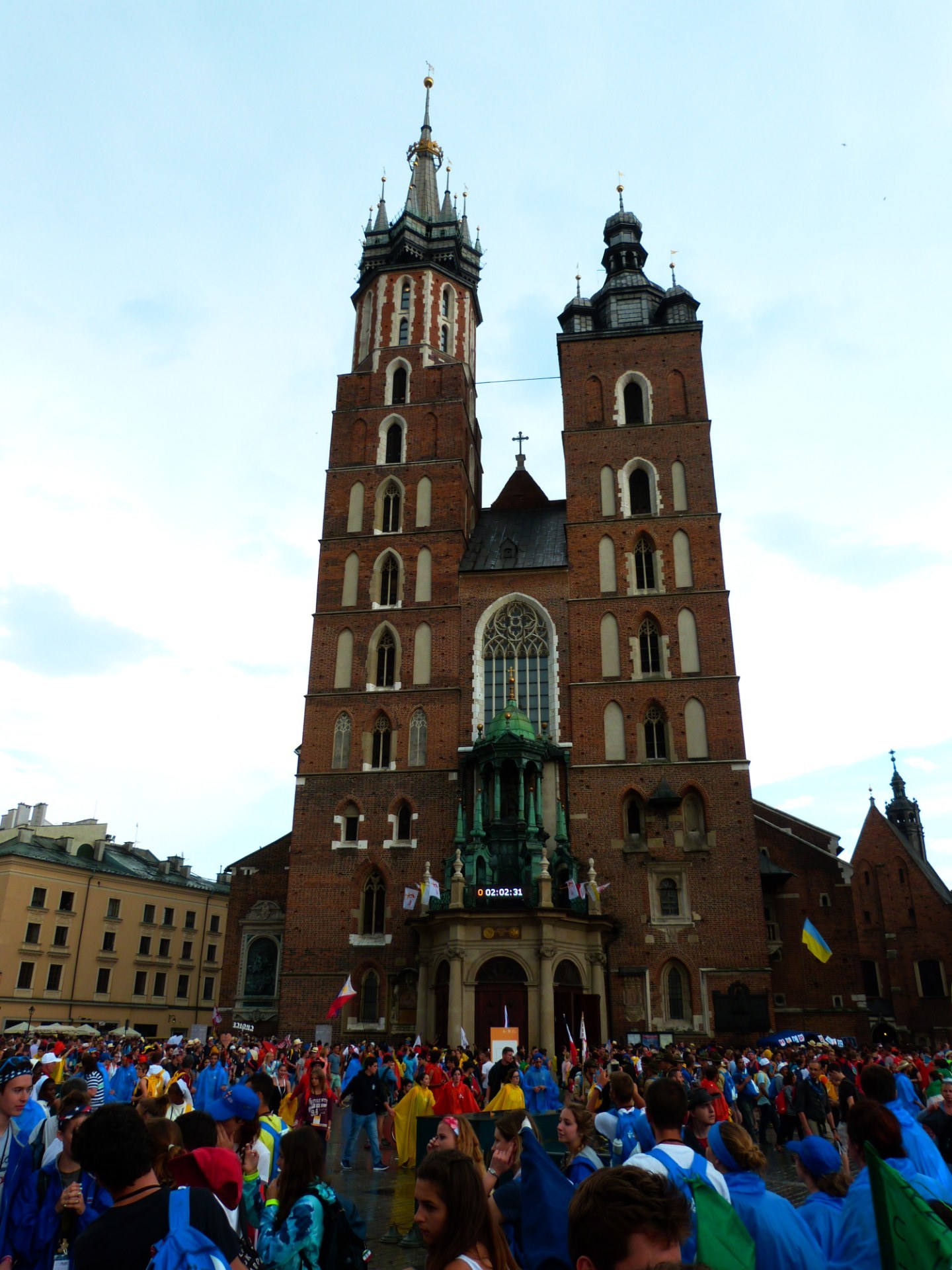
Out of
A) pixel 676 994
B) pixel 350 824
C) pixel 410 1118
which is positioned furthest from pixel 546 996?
pixel 410 1118

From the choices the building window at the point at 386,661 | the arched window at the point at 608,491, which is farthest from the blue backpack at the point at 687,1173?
the arched window at the point at 608,491

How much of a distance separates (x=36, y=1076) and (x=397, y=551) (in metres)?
28.1

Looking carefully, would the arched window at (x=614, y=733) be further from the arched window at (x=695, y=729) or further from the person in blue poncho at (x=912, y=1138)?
the person in blue poncho at (x=912, y=1138)

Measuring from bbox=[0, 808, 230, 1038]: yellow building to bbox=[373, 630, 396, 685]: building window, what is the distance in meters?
20.3

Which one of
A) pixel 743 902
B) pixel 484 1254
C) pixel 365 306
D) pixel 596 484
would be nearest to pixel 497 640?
pixel 596 484

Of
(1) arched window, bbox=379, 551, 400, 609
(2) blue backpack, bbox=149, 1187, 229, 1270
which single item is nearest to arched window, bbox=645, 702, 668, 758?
(1) arched window, bbox=379, 551, 400, 609

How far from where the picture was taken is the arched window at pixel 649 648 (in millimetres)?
34719

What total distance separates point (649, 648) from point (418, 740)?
9118 millimetres

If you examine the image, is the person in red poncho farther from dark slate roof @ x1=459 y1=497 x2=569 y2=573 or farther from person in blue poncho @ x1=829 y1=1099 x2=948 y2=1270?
dark slate roof @ x1=459 y1=497 x2=569 y2=573

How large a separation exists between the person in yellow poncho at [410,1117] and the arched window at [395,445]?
95.5ft

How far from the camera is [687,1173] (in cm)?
444

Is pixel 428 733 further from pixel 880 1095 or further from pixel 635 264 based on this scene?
pixel 880 1095

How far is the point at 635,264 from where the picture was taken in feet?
144

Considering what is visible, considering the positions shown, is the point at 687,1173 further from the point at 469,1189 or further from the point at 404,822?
the point at 404,822
